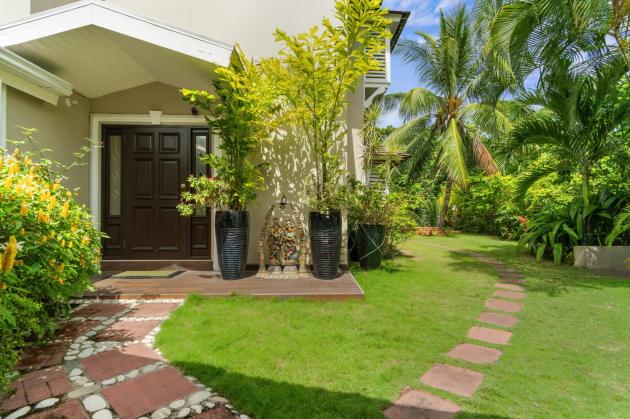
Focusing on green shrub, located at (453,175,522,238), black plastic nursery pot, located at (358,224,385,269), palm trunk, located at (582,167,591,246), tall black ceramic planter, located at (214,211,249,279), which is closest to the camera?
tall black ceramic planter, located at (214,211,249,279)

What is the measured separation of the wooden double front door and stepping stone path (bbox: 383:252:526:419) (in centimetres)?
423

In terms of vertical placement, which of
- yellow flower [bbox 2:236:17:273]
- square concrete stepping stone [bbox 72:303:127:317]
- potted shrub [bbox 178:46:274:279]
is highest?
potted shrub [bbox 178:46:274:279]

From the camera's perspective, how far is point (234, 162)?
480 centimetres

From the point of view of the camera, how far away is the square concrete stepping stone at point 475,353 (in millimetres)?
2662

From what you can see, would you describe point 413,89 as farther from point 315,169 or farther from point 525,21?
point 315,169

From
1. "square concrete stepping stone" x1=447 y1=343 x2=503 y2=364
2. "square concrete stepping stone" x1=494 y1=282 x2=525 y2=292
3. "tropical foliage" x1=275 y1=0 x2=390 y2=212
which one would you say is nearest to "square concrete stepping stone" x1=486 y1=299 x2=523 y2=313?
"square concrete stepping stone" x1=494 y1=282 x2=525 y2=292

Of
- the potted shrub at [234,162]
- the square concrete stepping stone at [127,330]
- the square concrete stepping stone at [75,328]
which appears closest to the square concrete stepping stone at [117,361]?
the square concrete stepping stone at [127,330]

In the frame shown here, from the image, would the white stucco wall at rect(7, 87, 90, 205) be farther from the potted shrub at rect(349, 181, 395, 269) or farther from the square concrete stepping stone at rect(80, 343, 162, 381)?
the potted shrub at rect(349, 181, 395, 269)

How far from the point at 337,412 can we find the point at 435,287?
343 cm

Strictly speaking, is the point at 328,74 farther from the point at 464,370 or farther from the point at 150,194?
the point at 464,370

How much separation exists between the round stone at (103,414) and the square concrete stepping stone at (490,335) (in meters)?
2.85

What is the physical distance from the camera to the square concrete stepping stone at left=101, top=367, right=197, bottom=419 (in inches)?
76.9

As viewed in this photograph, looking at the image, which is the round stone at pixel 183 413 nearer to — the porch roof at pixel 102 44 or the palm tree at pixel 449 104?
the porch roof at pixel 102 44

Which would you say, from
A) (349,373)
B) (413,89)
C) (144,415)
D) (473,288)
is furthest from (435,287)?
(413,89)
